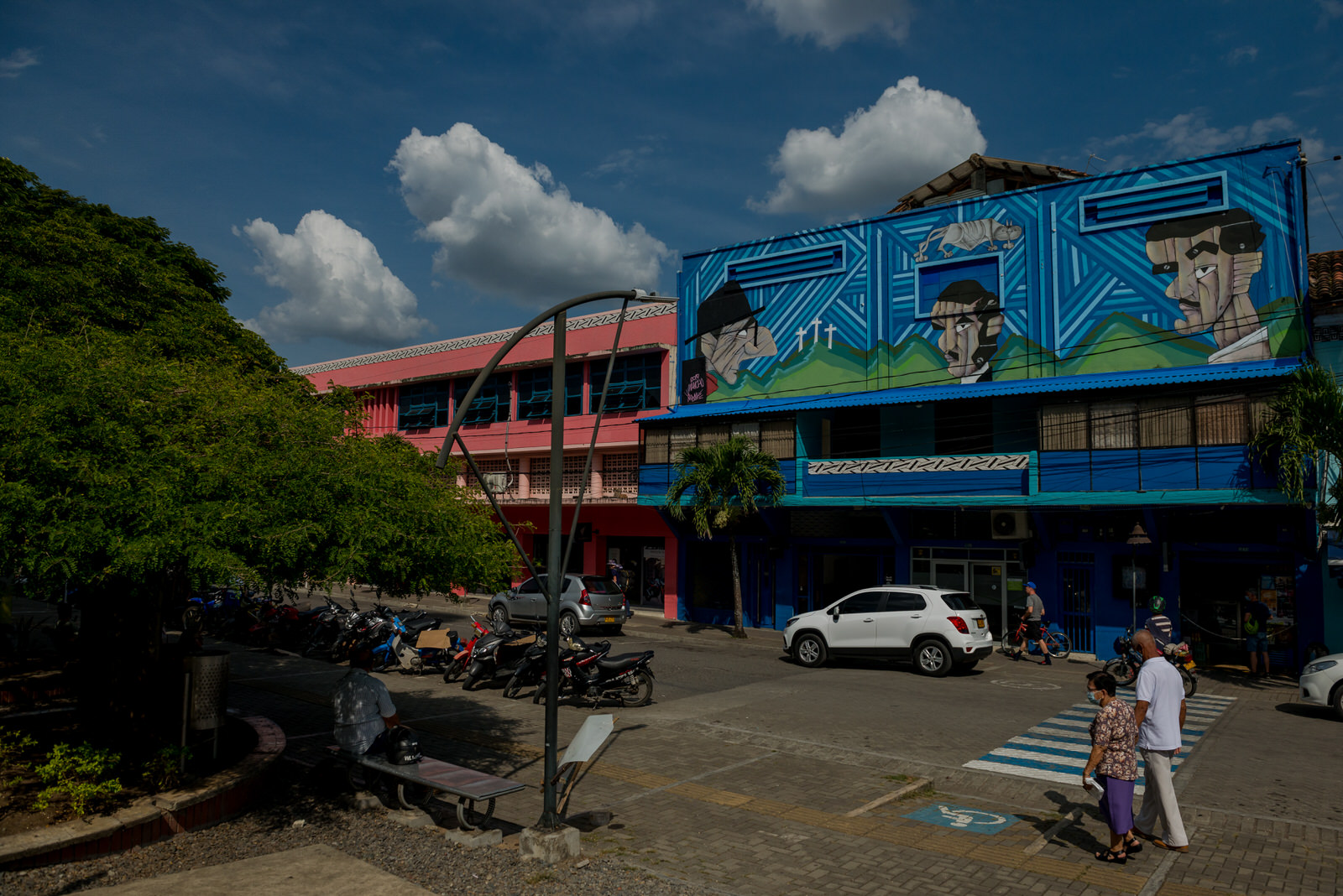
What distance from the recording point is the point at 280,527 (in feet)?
22.4

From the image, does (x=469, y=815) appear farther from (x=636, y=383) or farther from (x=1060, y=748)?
(x=636, y=383)

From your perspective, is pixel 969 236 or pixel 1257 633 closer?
pixel 1257 633

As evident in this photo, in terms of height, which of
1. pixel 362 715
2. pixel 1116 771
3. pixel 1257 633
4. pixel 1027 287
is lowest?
pixel 1257 633

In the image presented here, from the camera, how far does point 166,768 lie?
7.76m

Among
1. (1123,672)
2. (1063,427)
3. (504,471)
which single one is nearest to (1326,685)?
(1123,672)

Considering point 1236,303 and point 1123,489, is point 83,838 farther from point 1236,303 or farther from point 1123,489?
point 1236,303

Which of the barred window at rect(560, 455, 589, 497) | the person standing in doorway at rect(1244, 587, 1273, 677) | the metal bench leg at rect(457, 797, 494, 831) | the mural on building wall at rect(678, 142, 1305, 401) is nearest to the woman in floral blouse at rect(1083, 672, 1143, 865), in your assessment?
the metal bench leg at rect(457, 797, 494, 831)

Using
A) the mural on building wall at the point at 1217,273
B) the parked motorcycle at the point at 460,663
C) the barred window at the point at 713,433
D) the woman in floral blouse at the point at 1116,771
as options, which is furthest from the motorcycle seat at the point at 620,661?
the mural on building wall at the point at 1217,273

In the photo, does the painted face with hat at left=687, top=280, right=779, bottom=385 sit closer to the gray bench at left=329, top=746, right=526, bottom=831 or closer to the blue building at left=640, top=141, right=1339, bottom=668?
the blue building at left=640, top=141, right=1339, bottom=668

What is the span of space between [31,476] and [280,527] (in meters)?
1.81

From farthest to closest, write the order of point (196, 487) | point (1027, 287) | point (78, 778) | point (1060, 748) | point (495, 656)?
point (1027, 287), point (495, 656), point (1060, 748), point (78, 778), point (196, 487)

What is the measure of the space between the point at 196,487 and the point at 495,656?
28.6 feet

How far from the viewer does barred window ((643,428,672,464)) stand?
→ 86.4 feet

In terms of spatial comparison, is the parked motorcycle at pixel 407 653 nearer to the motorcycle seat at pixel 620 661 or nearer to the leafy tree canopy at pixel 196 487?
the motorcycle seat at pixel 620 661
